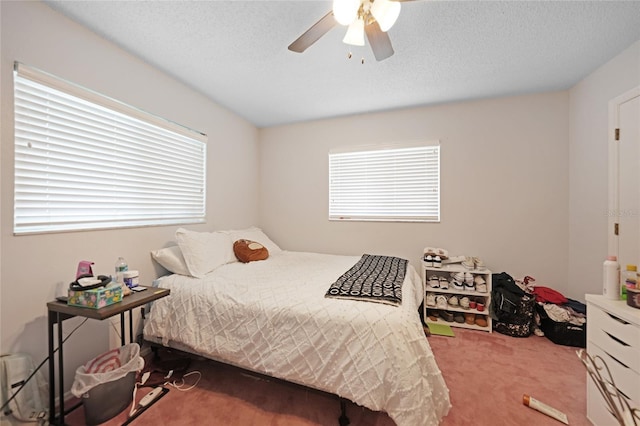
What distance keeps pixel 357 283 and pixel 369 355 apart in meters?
0.54

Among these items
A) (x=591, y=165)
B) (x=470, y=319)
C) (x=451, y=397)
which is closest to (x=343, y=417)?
(x=451, y=397)

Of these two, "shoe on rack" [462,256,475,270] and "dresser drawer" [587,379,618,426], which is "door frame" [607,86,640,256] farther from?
"dresser drawer" [587,379,618,426]

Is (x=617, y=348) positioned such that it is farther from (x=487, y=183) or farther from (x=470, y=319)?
(x=487, y=183)

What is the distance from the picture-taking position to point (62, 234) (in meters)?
1.59

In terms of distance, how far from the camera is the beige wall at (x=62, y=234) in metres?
1.36

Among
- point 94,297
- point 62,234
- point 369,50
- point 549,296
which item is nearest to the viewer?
point 94,297

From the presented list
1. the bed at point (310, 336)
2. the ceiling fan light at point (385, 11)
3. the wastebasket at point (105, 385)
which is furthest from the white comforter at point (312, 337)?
the ceiling fan light at point (385, 11)

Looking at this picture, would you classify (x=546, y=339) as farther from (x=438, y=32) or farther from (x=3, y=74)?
(x=3, y=74)

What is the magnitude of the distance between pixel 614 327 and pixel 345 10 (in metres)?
2.14

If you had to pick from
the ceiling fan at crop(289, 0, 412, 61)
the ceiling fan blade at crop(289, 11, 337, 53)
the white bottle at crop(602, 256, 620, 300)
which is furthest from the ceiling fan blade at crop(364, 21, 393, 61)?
the white bottle at crop(602, 256, 620, 300)

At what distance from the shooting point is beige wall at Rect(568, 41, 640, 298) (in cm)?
203

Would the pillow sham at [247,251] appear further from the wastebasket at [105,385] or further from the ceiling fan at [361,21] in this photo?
the ceiling fan at [361,21]

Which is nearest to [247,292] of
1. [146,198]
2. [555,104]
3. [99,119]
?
[146,198]

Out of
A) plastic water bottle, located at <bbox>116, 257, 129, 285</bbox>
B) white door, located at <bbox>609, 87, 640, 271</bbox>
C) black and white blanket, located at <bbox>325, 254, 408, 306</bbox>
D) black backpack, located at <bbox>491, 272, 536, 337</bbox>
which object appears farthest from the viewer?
black backpack, located at <bbox>491, 272, 536, 337</bbox>
